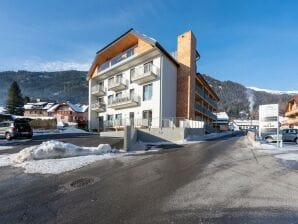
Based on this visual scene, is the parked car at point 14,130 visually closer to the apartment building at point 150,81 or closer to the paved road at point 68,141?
the paved road at point 68,141

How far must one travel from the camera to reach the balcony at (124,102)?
Result: 102 feet

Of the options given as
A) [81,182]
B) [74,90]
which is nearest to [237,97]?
[74,90]

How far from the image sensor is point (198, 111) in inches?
1367

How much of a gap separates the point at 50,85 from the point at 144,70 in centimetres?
14821

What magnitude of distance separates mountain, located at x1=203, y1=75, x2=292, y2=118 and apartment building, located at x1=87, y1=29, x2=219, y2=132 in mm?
109783

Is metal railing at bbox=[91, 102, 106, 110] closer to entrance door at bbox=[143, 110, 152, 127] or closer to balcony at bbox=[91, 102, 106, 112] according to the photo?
balcony at bbox=[91, 102, 106, 112]

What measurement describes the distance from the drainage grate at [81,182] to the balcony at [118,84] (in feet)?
87.6

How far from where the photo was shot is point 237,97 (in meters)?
162

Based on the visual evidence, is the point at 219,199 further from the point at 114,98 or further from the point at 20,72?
the point at 20,72

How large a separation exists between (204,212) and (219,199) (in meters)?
0.96

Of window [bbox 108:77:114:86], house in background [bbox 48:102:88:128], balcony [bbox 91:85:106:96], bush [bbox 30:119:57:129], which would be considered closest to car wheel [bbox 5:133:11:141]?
window [bbox 108:77:114:86]

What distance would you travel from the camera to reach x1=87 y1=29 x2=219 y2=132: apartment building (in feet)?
91.8

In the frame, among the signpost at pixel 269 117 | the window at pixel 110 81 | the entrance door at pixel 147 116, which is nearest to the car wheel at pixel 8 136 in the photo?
the entrance door at pixel 147 116

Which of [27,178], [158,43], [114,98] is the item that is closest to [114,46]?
[114,98]
